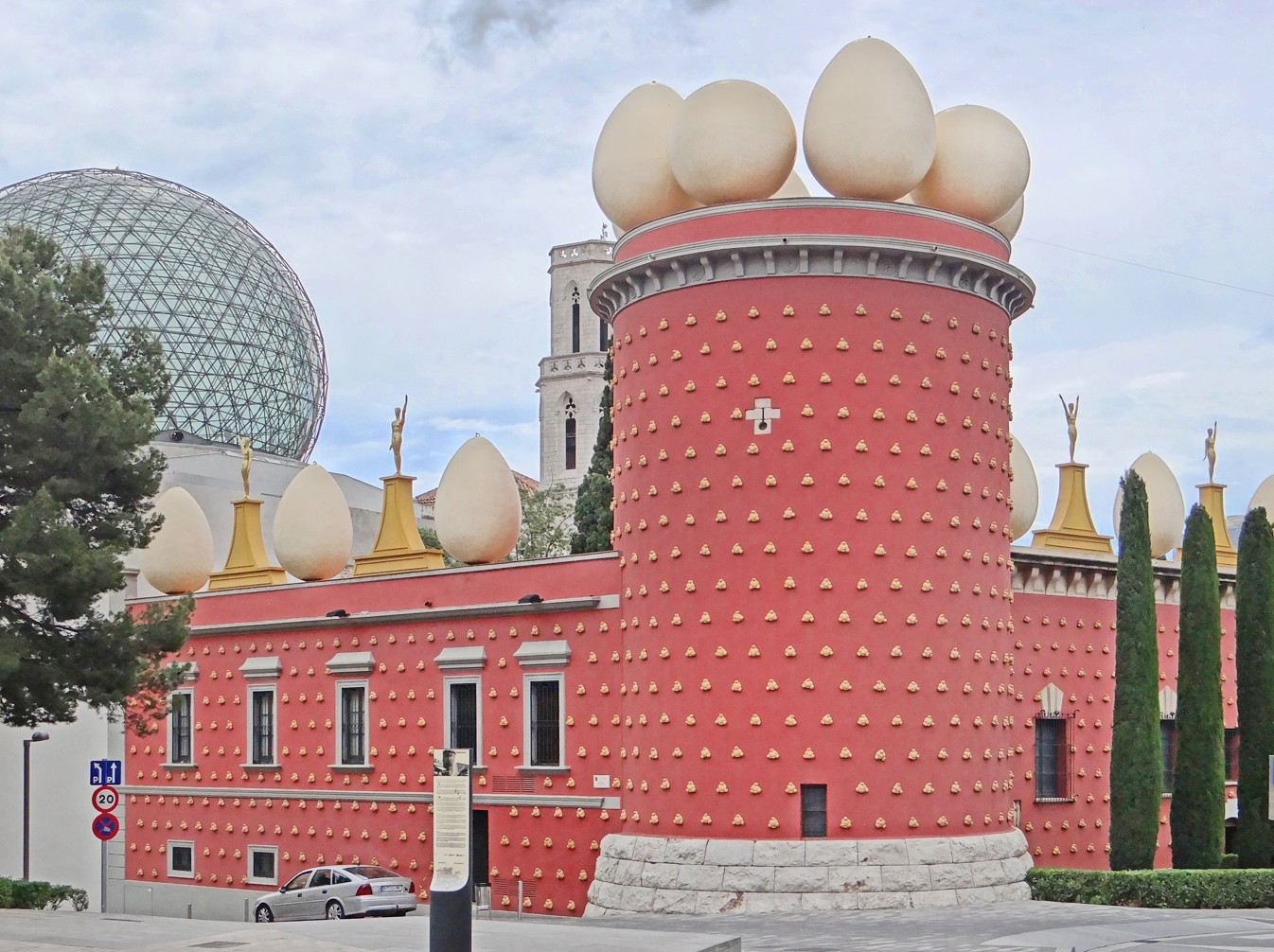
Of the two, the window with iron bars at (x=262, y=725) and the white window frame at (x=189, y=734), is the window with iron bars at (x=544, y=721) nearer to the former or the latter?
the window with iron bars at (x=262, y=725)

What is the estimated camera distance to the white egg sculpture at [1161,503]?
114 ft

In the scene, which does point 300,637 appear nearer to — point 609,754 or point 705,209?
point 609,754

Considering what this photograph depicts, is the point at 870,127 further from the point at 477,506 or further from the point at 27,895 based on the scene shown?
the point at 27,895

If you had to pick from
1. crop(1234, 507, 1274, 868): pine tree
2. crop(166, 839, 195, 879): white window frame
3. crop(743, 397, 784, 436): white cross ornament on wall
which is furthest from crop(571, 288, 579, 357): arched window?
crop(743, 397, 784, 436): white cross ornament on wall

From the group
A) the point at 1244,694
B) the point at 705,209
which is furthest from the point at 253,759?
the point at 1244,694

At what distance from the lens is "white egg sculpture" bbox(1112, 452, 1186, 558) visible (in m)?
34.7

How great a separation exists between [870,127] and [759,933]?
12153 mm

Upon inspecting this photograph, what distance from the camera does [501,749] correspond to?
102 ft

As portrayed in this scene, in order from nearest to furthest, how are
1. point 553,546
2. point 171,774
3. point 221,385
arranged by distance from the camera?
point 171,774, point 221,385, point 553,546

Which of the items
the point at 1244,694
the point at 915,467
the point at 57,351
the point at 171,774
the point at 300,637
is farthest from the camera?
the point at 171,774

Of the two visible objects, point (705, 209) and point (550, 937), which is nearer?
point (550, 937)

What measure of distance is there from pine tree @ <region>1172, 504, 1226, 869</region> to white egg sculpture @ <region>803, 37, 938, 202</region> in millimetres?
7918

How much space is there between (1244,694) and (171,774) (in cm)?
2242

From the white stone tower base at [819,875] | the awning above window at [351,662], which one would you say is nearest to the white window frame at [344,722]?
the awning above window at [351,662]
